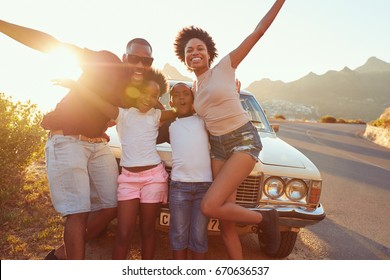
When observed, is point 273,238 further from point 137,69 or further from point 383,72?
point 383,72

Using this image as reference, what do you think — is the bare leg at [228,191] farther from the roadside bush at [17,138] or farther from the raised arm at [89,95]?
the roadside bush at [17,138]

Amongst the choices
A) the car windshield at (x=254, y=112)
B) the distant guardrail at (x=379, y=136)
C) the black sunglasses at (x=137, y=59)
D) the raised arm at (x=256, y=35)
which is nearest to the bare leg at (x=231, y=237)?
the raised arm at (x=256, y=35)

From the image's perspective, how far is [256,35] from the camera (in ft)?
9.44

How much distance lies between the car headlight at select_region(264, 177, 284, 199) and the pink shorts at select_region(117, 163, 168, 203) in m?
1.00

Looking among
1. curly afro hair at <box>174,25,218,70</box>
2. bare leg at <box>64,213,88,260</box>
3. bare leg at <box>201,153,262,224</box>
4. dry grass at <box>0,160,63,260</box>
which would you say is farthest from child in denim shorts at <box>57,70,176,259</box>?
dry grass at <box>0,160,63,260</box>

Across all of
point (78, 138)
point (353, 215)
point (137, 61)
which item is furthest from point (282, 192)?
point (353, 215)

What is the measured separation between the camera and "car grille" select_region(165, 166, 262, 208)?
11.0 ft

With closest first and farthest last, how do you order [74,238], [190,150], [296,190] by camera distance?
[74,238] < [190,150] < [296,190]

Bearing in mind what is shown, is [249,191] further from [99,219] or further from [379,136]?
[379,136]

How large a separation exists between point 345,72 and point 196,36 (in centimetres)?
16373

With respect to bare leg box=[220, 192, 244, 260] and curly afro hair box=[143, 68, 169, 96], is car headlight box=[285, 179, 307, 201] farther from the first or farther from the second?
curly afro hair box=[143, 68, 169, 96]

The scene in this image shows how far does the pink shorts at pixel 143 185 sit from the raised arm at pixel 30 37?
3.68ft

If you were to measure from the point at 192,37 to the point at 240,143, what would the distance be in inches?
45.0

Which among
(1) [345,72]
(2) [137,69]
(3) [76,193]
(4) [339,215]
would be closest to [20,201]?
(3) [76,193]
